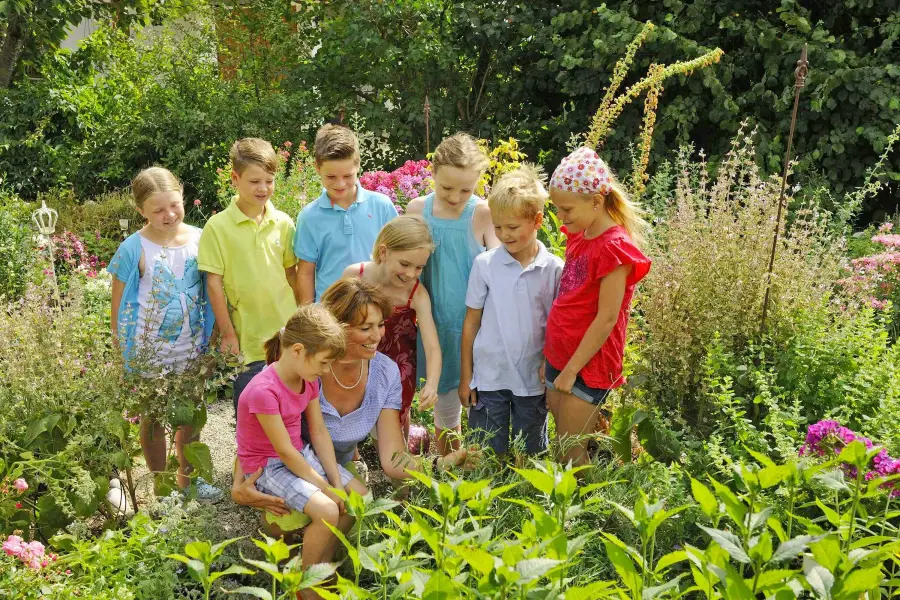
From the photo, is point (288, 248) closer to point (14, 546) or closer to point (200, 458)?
point (200, 458)

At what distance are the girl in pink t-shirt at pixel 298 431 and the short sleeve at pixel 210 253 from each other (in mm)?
670

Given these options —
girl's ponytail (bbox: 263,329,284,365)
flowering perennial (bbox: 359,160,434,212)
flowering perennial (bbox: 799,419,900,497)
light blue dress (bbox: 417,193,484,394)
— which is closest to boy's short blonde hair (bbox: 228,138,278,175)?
light blue dress (bbox: 417,193,484,394)

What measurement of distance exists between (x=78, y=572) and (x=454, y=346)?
5.23 feet

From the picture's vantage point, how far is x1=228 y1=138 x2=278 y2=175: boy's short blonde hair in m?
3.47

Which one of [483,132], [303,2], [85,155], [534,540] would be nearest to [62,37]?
[85,155]

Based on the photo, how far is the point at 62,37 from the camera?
31.3 feet

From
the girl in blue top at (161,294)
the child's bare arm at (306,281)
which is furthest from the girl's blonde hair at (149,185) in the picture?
the child's bare arm at (306,281)

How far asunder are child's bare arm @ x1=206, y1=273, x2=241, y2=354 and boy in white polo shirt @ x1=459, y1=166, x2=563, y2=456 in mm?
954

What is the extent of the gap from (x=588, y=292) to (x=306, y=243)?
3.98 ft

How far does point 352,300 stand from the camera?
297cm

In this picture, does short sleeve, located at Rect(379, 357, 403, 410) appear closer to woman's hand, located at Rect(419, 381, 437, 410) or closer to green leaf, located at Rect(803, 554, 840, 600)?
woman's hand, located at Rect(419, 381, 437, 410)

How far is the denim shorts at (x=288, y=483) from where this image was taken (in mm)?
2803

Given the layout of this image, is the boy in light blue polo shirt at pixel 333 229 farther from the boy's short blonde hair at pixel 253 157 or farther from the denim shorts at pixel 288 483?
the denim shorts at pixel 288 483

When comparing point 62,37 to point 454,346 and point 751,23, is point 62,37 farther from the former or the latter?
point 454,346
